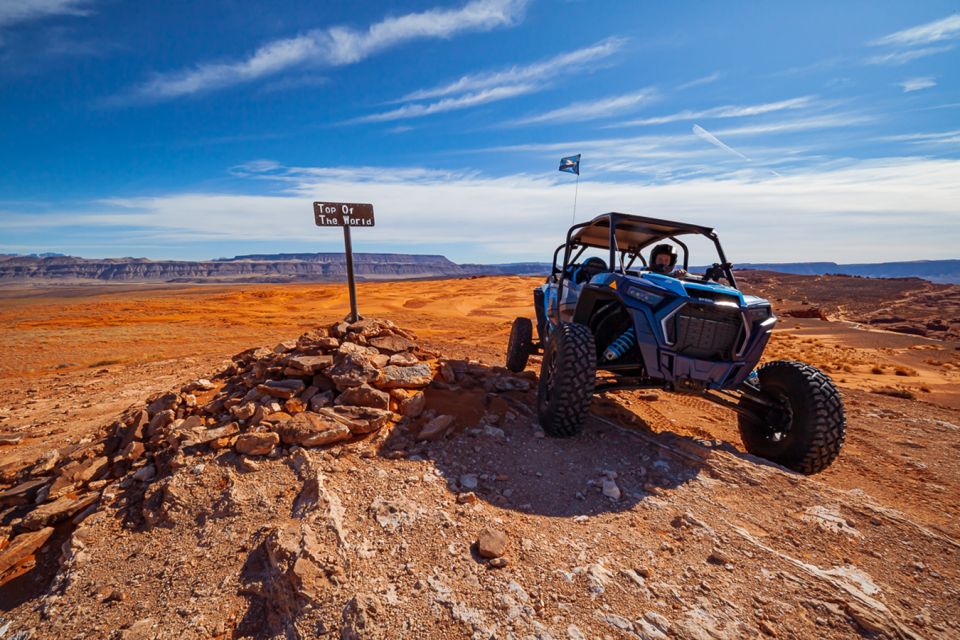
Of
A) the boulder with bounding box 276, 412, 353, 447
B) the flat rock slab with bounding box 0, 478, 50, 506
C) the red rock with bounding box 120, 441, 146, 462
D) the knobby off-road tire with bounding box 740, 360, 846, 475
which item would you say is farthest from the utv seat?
the flat rock slab with bounding box 0, 478, 50, 506

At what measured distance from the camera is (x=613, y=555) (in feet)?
9.49

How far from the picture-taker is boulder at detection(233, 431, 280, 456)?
13.0 ft

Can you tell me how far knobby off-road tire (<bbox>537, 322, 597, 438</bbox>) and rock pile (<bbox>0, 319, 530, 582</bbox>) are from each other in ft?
3.62

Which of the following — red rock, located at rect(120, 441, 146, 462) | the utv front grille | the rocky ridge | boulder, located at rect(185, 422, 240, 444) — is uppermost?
the utv front grille

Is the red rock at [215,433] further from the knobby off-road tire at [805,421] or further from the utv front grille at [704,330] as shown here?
the knobby off-road tire at [805,421]

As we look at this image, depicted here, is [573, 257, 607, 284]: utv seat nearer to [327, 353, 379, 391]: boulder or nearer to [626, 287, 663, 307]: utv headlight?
[626, 287, 663, 307]: utv headlight

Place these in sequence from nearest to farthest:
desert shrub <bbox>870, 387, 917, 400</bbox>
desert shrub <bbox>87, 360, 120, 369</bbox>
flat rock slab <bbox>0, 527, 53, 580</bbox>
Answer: flat rock slab <bbox>0, 527, 53, 580</bbox> → desert shrub <bbox>870, 387, 917, 400</bbox> → desert shrub <bbox>87, 360, 120, 369</bbox>

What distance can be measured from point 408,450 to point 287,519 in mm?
1185

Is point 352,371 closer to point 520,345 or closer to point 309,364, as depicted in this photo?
point 309,364

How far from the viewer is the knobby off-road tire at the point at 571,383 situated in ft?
13.6

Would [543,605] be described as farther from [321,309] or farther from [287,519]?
[321,309]

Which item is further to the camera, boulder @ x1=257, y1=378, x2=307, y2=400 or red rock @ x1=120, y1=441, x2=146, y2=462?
boulder @ x1=257, y1=378, x2=307, y2=400

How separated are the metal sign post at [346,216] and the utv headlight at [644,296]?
4.66 m

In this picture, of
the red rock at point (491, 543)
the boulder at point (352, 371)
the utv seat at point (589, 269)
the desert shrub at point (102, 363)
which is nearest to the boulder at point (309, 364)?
the boulder at point (352, 371)
